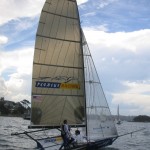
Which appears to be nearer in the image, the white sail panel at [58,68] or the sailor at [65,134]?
the sailor at [65,134]

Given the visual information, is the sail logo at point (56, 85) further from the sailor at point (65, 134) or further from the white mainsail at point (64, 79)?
the sailor at point (65, 134)

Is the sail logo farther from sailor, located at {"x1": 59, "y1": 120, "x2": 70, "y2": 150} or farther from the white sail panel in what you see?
sailor, located at {"x1": 59, "y1": 120, "x2": 70, "y2": 150}

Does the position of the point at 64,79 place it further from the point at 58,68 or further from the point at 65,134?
the point at 65,134

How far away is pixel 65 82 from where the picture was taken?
27109 millimetres

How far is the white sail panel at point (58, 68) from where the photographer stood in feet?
87.1

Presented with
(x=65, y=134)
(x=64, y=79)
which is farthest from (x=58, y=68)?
(x=65, y=134)

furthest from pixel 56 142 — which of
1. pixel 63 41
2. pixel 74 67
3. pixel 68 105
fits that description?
pixel 63 41

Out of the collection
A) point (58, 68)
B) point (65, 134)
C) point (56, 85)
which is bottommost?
point (65, 134)

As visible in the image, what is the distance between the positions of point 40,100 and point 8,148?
8.40m

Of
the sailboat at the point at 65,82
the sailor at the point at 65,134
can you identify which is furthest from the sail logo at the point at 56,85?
the sailor at the point at 65,134

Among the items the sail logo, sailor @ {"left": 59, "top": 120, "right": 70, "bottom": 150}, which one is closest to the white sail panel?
the sail logo

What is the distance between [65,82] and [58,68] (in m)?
1.10

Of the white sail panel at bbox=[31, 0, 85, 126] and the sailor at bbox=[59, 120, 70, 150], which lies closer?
the sailor at bbox=[59, 120, 70, 150]

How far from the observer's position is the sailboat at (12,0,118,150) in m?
26.6
